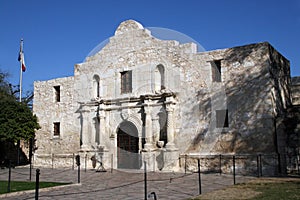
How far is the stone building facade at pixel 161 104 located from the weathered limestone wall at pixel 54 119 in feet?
0.19

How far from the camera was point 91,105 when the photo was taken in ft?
61.5

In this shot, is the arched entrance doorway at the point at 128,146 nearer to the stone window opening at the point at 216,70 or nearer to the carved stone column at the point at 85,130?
the carved stone column at the point at 85,130

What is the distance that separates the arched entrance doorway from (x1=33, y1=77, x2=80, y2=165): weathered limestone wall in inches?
114

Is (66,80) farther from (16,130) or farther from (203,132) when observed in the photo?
(203,132)

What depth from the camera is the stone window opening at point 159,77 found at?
56.0ft

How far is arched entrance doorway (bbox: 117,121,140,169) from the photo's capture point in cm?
1733

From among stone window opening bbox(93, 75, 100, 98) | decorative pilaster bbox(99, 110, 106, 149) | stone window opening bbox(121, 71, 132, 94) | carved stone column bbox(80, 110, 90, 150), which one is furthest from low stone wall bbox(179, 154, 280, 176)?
stone window opening bbox(93, 75, 100, 98)

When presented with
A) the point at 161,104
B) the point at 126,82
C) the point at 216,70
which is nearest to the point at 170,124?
the point at 161,104

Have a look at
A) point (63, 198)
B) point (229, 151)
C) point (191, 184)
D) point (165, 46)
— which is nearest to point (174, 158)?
point (229, 151)

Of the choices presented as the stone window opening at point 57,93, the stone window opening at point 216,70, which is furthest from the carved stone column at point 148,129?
the stone window opening at point 57,93

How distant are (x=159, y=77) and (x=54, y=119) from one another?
7.33 meters

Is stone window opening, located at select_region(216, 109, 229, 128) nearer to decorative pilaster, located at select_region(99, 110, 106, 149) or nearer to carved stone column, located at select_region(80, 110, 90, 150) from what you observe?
decorative pilaster, located at select_region(99, 110, 106, 149)

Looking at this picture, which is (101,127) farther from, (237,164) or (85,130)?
(237,164)

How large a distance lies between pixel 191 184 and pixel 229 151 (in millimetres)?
4112
